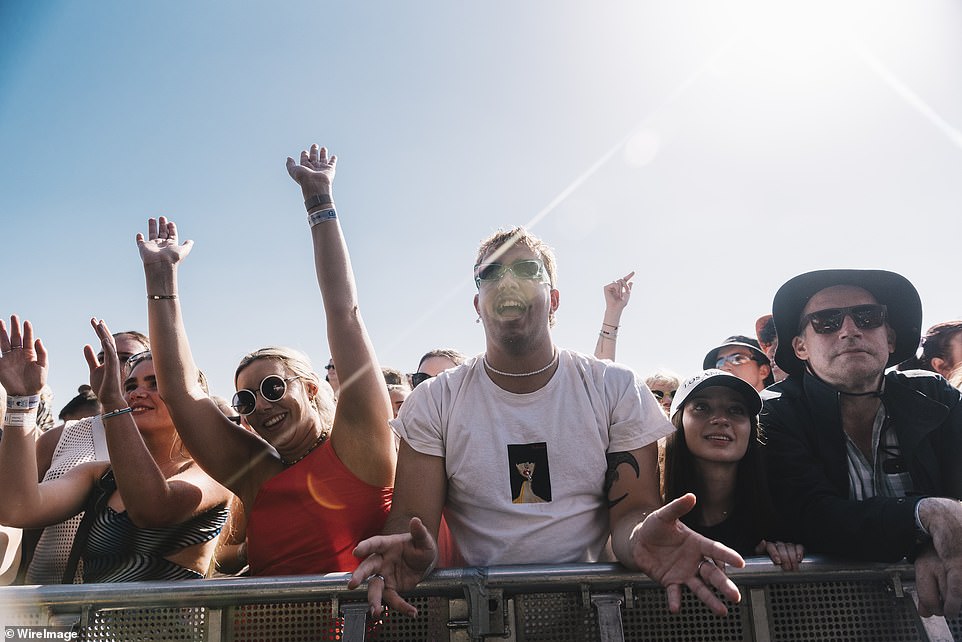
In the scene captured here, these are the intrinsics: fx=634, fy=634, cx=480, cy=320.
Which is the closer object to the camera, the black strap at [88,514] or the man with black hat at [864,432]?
the man with black hat at [864,432]

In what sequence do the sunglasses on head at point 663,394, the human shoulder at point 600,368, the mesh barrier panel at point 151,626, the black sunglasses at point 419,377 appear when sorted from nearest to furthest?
the mesh barrier panel at point 151,626 < the human shoulder at point 600,368 < the sunglasses on head at point 663,394 < the black sunglasses at point 419,377

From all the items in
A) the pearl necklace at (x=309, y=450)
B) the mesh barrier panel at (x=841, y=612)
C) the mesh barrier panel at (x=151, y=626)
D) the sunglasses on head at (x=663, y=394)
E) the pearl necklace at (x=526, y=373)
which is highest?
the sunglasses on head at (x=663, y=394)

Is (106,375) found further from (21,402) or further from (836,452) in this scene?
(836,452)

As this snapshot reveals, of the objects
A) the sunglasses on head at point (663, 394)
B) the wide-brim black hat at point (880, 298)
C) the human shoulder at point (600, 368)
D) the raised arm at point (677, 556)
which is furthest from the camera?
the sunglasses on head at point (663, 394)

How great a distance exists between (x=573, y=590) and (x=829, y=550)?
2.98 ft

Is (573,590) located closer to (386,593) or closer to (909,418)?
(386,593)

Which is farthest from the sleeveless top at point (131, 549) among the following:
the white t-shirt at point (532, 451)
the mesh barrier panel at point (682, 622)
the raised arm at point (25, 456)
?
the mesh barrier panel at point (682, 622)

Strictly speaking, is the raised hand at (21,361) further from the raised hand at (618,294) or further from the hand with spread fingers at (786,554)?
the raised hand at (618,294)

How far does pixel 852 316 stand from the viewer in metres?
2.75

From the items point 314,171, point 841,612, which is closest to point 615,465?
point 841,612

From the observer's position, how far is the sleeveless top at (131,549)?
2695 millimetres

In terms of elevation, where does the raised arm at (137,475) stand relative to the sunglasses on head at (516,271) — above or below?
below

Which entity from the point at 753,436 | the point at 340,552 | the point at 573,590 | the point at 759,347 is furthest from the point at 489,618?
the point at 759,347

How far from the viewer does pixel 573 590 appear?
186 centimetres
